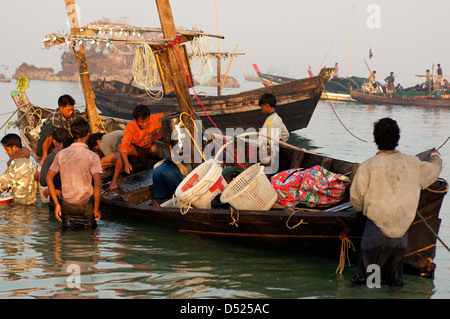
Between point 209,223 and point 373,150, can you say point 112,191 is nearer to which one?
point 209,223

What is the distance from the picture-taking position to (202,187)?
568 centimetres

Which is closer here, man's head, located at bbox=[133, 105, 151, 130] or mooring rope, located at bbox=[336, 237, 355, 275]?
mooring rope, located at bbox=[336, 237, 355, 275]

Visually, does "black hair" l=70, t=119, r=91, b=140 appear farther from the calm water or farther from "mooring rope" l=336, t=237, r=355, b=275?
"mooring rope" l=336, t=237, r=355, b=275

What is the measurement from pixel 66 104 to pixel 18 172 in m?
1.33

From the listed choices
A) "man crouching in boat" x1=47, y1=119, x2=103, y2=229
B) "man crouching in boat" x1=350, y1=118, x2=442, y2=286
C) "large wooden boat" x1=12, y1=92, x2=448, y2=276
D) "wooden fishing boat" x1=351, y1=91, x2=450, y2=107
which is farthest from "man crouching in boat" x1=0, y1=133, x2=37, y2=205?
"wooden fishing boat" x1=351, y1=91, x2=450, y2=107

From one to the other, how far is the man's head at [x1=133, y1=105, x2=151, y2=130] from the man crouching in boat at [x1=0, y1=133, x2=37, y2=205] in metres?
1.83

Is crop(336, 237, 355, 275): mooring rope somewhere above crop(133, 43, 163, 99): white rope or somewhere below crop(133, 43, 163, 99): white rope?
below

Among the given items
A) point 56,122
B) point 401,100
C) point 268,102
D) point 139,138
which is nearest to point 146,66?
point 139,138

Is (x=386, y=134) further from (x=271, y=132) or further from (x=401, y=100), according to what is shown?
(x=401, y=100)

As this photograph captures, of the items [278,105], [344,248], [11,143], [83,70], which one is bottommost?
[278,105]

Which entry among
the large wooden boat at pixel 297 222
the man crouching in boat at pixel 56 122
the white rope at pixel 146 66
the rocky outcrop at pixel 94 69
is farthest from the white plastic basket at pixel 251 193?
the rocky outcrop at pixel 94 69

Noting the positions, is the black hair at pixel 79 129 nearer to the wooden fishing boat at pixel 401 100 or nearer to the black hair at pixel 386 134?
the black hair at pixel 386 134

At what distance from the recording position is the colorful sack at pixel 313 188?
5.58 meters

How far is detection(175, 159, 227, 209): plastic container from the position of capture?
568cm
